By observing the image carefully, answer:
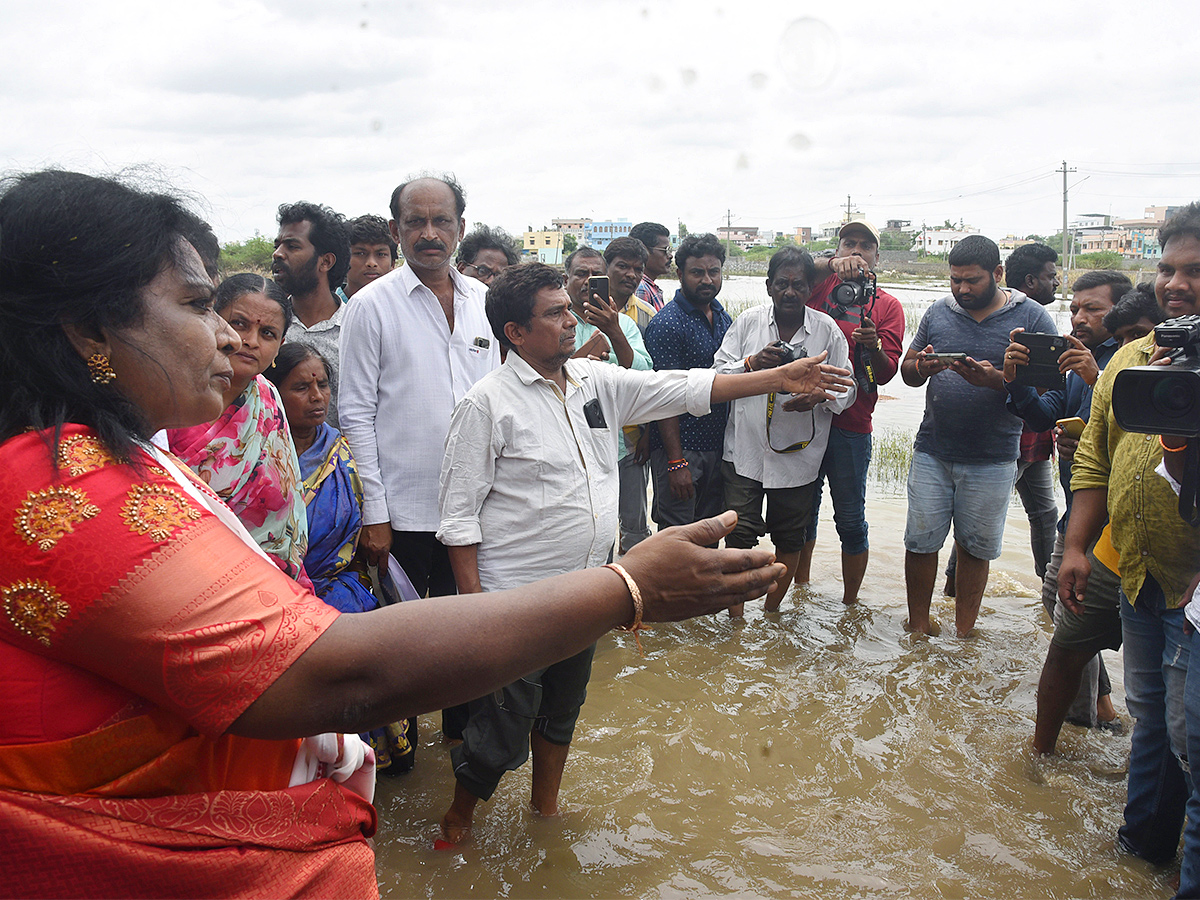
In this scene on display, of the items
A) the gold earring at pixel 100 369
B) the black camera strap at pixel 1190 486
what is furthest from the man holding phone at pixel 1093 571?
the gold earring at pixel 100 369

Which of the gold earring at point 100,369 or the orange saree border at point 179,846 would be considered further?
the gold earring at point 100,369

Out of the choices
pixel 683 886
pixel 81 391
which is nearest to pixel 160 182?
pixel 81 391

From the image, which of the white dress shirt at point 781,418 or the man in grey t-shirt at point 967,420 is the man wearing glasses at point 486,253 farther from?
the man in grey t-shirt at point 967,420

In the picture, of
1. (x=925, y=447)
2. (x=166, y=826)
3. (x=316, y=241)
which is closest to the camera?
(x=166, y=826)

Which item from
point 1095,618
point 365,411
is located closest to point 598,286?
point 365,411

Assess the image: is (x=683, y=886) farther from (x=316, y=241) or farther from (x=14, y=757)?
(x=316, y=241)

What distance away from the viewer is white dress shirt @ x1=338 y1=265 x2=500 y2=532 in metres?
3.26

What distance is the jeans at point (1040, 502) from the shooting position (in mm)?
4742

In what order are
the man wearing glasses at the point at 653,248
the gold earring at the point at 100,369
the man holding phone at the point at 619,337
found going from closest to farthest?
the gold earring at the point at 100,369 < the man holding phone at the point at 619,337 < the man wearing glasses at the point at 653,248

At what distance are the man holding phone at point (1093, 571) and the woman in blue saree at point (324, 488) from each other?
2.51 metres

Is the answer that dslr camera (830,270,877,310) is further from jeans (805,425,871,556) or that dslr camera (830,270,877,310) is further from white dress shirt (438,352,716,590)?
white dress shirt (438,352,716,590)

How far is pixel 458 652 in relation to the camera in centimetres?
107

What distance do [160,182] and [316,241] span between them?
2.82 meters

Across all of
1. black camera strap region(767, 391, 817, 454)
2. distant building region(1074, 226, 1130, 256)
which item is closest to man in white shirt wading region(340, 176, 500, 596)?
black camera strap region(767, 391, 817, 454)
